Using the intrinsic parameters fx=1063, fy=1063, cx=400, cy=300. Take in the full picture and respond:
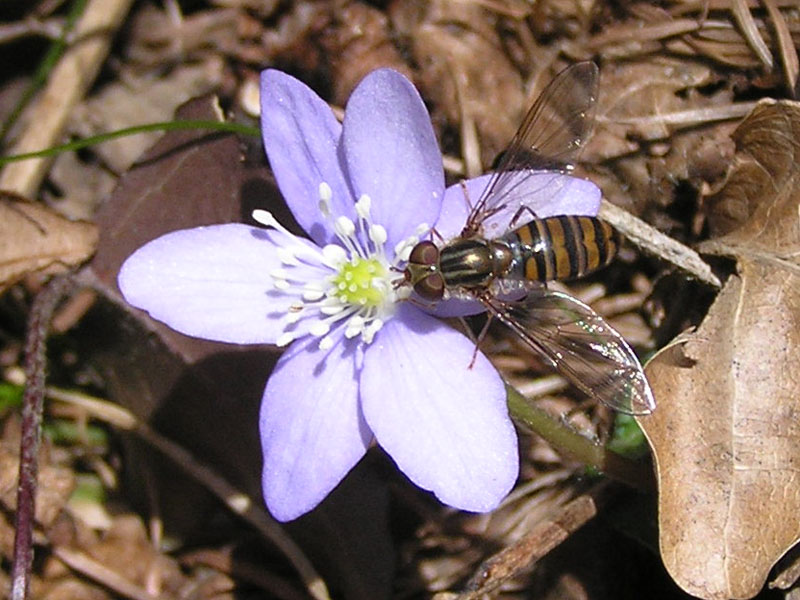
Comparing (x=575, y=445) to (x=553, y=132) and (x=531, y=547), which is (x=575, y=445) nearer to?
(x=531, y=547)

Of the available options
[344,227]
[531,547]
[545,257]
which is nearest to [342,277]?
[344,227]

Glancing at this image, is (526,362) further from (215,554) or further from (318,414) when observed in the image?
Answer: (215,554)

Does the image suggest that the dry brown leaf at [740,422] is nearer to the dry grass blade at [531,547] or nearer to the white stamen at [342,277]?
the dry grass blade at [531,547]

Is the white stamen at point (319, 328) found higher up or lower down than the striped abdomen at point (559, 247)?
lower down

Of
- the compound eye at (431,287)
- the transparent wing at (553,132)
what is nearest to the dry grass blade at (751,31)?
the transparent wing at (553,132)

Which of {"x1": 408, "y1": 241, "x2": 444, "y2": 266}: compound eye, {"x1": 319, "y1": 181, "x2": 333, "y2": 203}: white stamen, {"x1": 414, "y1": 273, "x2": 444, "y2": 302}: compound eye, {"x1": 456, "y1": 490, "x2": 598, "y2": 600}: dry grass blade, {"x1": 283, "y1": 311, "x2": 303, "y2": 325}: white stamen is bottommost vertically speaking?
{"x1": 456, "y1": 490, "x2": 598, "y2": 600}: dry grass blade

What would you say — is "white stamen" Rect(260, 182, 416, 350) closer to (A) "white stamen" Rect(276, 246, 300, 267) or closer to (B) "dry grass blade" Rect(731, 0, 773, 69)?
(A) "white stamen" Rect(276, 246, 300, 267)

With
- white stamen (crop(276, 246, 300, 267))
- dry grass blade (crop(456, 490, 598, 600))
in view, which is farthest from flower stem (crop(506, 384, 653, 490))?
white stamen (crop(276, 246, 300, 267))
